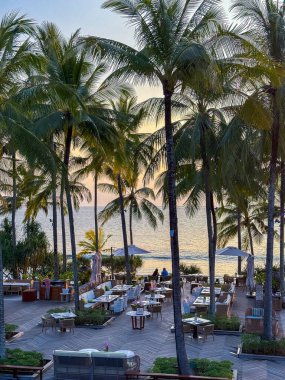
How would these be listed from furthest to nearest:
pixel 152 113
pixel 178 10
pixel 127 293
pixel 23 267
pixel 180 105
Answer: pixel 23 267 → pixel 127 293 → pixel 180 105 → pixel 152 113 → pixel 178 10

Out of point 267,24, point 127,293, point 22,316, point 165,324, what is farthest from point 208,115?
point 22,316

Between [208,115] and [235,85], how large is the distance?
3995 mm

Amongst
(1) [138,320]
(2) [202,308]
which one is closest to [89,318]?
(1) [138,320]

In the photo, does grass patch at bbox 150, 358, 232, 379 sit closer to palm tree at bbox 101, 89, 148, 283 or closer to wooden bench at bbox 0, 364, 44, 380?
wooden bench at bbox 0, 364, 44, 380

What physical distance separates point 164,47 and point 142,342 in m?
9.05

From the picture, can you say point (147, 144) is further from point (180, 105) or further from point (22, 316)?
point (22, 316)

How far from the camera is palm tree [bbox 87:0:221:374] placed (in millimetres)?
10922

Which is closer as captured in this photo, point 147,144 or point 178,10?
point 178,10

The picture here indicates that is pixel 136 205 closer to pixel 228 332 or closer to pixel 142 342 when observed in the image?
pixel 228 332

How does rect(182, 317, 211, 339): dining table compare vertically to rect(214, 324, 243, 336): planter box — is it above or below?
above

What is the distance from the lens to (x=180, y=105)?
1656 cm

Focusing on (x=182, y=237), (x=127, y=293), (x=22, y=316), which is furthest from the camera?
(x=182, y=237)

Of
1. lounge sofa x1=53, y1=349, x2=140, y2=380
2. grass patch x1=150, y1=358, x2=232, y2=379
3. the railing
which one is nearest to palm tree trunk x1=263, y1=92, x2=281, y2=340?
grass patch x1=150, y1=358, x2=232, y2=379

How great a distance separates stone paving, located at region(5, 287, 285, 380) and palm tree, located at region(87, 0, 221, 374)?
2.72m
